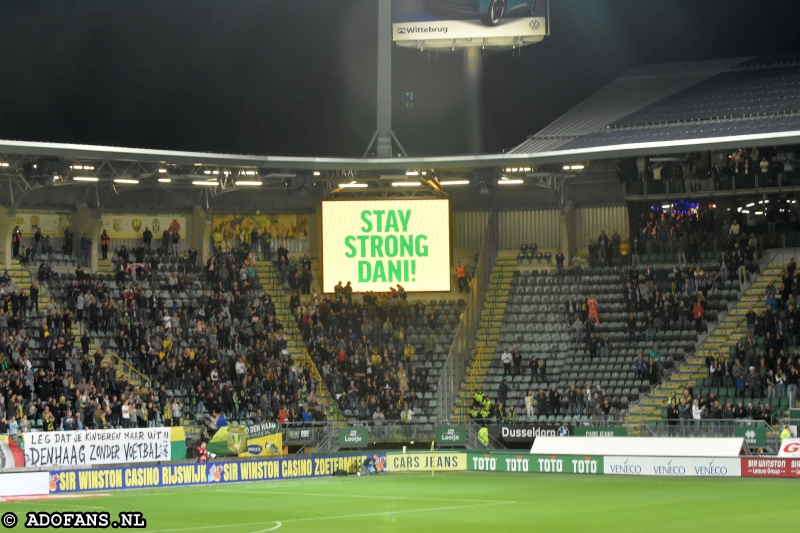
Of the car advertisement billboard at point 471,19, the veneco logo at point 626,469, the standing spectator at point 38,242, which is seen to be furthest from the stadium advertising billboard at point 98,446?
Answer: the car advertisement billboard at point 471,19

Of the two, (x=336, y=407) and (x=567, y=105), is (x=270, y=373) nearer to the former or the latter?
(x=336, y=407)

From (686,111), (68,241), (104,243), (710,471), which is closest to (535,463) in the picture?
(710,471)

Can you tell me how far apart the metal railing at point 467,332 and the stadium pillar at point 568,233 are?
3.04m

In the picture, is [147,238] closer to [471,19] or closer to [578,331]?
[471,19]

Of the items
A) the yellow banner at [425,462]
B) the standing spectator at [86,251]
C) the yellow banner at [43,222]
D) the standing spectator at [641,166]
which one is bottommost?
the yellow banner at [425,462]

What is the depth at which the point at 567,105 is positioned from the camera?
5756 centimetres

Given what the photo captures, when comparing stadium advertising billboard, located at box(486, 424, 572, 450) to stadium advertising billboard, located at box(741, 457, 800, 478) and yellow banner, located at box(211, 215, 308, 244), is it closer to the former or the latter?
stadium advertising billboard, located at box(741, 457, 800, 478)

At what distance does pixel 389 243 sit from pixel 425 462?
40.0ft

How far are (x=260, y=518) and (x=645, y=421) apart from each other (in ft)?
57.3

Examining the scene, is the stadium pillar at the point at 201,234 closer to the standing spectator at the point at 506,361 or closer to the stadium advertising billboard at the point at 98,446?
the standing spectator at the point at 506,361

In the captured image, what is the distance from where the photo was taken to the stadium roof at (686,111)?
41.2 meters

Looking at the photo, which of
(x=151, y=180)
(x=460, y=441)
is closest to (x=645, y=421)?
(x=460, y=441)

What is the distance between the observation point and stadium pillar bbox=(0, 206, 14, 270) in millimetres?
46594

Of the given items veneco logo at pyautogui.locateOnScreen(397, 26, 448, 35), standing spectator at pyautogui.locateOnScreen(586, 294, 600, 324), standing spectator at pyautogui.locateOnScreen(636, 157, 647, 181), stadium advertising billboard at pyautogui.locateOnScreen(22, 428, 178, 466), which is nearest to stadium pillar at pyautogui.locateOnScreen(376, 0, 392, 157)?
veneco logo at pyautogui.locateOnScreen(397, 26, 448, 35)
